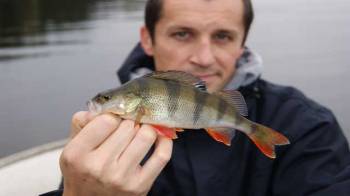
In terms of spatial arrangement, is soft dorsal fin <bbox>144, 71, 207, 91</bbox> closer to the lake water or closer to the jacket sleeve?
the jacket sleeve

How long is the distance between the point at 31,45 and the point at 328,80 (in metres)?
11.7

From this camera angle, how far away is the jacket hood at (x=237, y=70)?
11.0 ft

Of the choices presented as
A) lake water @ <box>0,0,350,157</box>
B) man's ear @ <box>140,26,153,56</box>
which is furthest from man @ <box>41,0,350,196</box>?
lake water @ <box>0,0,350,157</box>

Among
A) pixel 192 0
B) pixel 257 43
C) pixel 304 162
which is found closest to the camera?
pixel 304 162

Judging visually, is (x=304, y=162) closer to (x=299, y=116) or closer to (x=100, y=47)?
(x=299, y=116)

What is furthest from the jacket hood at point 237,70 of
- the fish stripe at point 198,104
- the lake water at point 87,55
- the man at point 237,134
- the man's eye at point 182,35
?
the lake water at point 87,55

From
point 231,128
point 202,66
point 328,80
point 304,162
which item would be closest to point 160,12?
point 202,66

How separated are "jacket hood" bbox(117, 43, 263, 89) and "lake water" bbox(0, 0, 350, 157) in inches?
270

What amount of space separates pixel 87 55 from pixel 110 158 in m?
16.6

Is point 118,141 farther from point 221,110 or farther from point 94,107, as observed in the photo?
point 221,110

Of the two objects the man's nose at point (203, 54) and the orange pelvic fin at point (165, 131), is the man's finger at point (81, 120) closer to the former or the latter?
the orange pelvic fin at point (165, 131)

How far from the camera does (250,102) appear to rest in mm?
3324

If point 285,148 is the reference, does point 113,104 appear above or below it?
above

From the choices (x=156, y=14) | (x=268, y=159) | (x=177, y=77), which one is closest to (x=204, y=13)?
(x=156, y=14)
